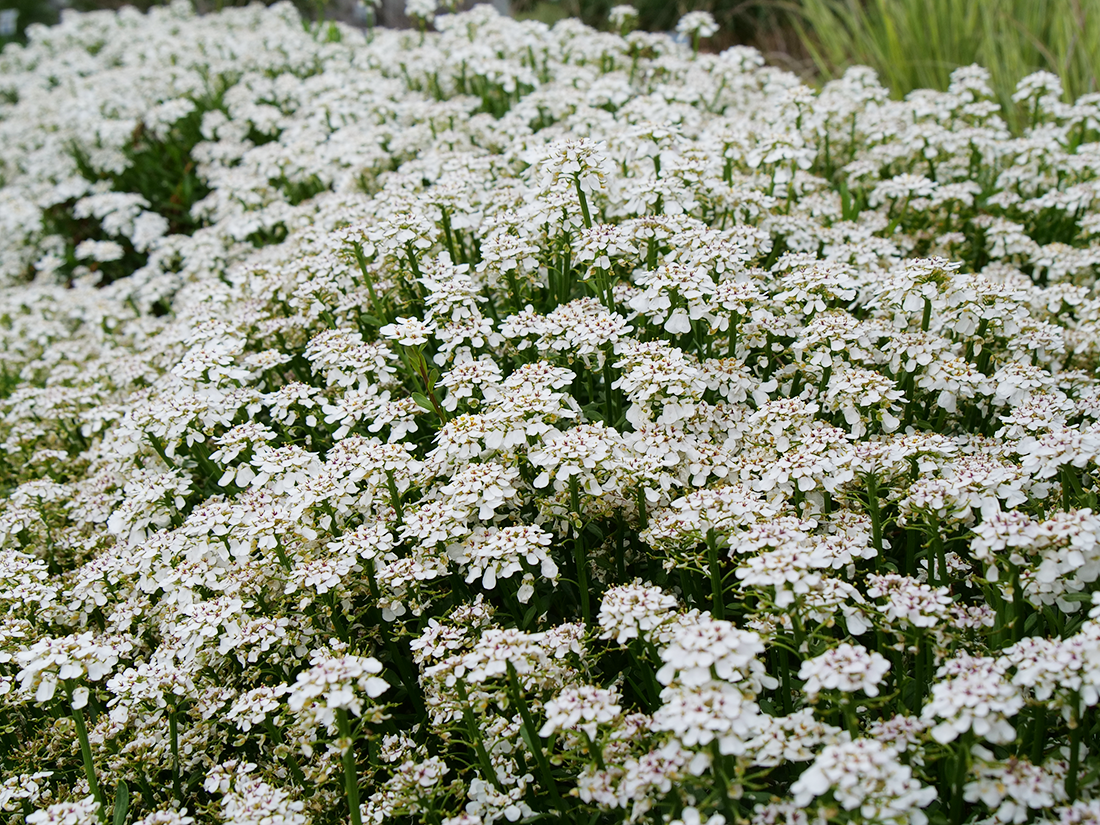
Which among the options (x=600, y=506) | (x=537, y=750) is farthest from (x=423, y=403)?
(x=537, y=750)

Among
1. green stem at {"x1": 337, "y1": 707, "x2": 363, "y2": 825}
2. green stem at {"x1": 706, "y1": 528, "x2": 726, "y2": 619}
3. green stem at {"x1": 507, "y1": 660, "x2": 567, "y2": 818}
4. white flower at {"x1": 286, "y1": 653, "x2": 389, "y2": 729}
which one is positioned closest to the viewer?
white flower at {"x1": 286, "y1": 653, "x2": 389, "y2": 729}

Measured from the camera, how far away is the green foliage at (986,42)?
8.45 m

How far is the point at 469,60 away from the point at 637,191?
366cm

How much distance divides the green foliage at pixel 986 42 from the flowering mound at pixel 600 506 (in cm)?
206

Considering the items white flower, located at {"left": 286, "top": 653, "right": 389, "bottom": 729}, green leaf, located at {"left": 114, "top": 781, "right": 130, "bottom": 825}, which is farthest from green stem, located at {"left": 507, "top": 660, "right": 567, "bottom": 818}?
green leaf, located at {"left": 114, "top": 781, "right": 130, "bottom": 825}

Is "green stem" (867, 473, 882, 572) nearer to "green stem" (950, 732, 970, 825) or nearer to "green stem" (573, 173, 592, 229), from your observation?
"green stem" (950, 732, 970, 825)

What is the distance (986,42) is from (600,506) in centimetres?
801

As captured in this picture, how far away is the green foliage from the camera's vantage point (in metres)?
8.45

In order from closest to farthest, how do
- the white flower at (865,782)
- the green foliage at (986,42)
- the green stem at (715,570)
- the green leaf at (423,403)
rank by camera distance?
the white flower at (865,782) → the green stem at (715,570) → the green leaf at (423,403) → the green foliage at (986,42)

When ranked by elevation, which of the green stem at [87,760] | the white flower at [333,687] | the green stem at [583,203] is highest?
the green stem at [583,203]

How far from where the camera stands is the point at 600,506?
3.69 meters

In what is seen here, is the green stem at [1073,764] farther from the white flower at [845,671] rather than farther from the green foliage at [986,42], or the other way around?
the green foliage at [986,42]

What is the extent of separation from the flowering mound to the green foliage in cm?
206

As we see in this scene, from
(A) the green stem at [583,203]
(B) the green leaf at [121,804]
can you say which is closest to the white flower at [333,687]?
(B) the green leaf at [121,804]
